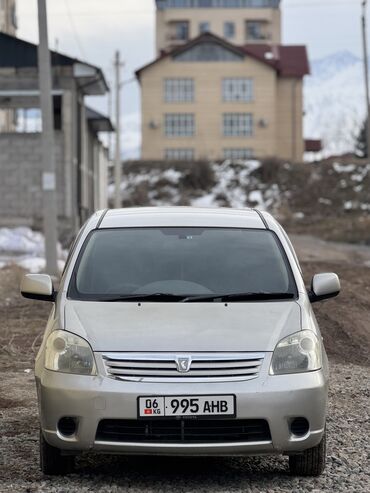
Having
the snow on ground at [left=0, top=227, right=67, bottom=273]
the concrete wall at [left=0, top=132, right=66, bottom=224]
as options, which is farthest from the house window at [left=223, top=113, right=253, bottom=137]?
the snow on ground at [left=0, top=227, right=67, bottom=273]

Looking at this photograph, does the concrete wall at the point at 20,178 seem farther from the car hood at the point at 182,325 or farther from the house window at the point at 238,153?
the house window at the point at 238,153

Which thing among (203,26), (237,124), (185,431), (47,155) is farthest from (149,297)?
(203,26)

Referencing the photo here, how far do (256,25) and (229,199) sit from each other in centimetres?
4828

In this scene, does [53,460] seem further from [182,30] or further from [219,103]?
[182,30]

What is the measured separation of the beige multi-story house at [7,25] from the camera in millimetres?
46438

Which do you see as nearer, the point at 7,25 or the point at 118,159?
the point at 118,159

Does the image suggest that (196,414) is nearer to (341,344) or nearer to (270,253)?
(270,253)

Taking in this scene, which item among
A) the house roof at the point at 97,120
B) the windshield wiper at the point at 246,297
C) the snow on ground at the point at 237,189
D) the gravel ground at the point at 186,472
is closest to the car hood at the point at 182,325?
the windshield wiper at the point at 246,297

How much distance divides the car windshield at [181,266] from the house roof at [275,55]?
66.8 metres

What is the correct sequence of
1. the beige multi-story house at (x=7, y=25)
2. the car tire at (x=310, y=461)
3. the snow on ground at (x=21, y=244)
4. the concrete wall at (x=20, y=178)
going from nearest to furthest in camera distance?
the car tire at (x=310, y=461)
the snow on ground at (x=21, y=244)
the concrete wall at (x=20, y=178)
the beige multi-story house at (x=7, y=25)

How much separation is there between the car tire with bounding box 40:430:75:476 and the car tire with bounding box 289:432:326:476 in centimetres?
130

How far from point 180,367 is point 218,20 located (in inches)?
3816

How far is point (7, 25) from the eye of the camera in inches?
2024

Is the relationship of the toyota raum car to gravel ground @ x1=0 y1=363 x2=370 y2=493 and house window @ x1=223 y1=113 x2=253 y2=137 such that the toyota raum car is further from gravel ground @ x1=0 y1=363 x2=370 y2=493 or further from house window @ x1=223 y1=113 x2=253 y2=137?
house window @ x1=223 y1=113 x2=253 y2=137
